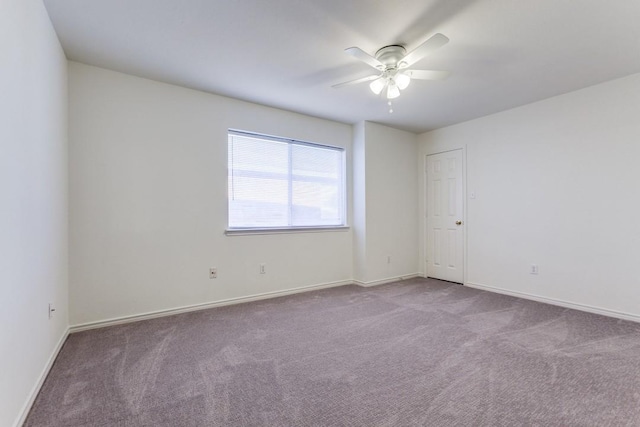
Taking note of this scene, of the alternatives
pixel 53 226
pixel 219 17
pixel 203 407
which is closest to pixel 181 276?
pixel 53 226

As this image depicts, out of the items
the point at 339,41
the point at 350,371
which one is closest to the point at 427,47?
the point at 339,41

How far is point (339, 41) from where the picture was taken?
89.8 inches

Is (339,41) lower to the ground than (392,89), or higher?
higher

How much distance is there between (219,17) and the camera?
6.61 feet

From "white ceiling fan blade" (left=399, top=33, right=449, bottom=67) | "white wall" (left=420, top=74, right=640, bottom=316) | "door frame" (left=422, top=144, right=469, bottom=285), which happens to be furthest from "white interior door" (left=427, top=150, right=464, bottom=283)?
"white ceiling fan blade" (left=399, top=33, right=449, bottom=67)

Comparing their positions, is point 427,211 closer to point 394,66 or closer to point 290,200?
point 290,200

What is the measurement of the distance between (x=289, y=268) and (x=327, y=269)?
0.63 meters

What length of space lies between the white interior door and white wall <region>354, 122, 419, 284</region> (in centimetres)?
25

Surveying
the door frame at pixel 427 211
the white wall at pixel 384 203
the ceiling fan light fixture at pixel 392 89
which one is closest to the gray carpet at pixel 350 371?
the door frame at pixel 427 211

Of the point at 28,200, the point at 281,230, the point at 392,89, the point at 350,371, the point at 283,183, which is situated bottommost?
the point at 350,371

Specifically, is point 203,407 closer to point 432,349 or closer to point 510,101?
point 432,349

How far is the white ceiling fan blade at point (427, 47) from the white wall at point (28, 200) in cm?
227

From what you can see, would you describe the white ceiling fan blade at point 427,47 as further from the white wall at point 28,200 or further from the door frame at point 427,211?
the door frame at point 427,211

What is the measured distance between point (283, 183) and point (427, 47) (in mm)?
2358
